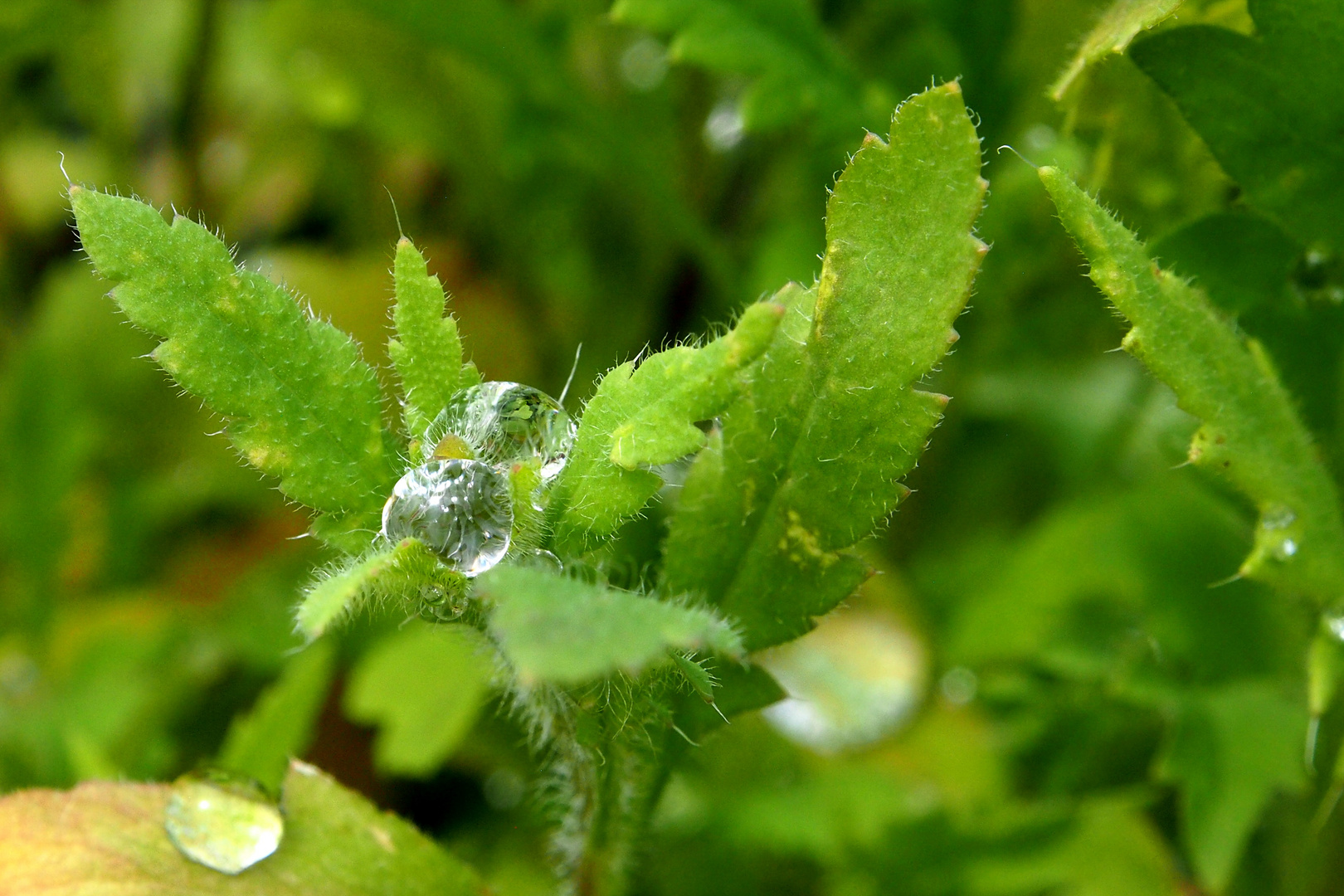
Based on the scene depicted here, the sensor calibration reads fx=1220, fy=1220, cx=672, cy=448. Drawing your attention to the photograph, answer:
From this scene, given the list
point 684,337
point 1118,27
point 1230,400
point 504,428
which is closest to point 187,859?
point 504,428

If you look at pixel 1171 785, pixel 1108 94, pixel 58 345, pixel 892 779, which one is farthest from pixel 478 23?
pixel 1171 785

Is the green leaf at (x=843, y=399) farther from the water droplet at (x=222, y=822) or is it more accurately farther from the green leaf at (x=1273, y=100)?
the water droplet at (x=222, y=822)

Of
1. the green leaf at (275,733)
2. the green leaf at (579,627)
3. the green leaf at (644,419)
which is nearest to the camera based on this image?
the green leaf at (579,627)

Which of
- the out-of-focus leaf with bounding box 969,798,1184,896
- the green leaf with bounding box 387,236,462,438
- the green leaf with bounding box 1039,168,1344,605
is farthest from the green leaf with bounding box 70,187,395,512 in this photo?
the out-of-focus leaf with bounding box 969,798,1184,896

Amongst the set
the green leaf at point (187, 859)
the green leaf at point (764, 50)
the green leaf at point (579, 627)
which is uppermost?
the green leaf at point (764, 50)

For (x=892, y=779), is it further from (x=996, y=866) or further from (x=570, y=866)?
(x=570, y=866)

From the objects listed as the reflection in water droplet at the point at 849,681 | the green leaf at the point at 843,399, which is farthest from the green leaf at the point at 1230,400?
the reflection in water droplet at the point at 849,681

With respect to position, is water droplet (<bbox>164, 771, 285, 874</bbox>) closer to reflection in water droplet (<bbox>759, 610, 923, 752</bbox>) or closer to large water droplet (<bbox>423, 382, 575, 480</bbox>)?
large water droplet (<bbox>423, 382, 575, 480</bbox>)
